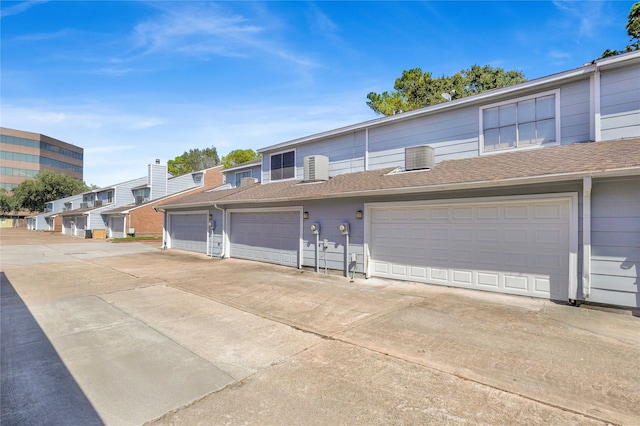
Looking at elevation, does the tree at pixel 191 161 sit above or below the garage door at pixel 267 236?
above

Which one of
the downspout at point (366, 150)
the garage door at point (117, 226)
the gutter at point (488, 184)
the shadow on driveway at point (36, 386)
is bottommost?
the shadow on driveway at point (36, 386)

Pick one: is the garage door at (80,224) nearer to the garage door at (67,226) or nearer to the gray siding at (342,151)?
the garage door at (67,226)

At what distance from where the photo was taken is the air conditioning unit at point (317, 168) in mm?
11695

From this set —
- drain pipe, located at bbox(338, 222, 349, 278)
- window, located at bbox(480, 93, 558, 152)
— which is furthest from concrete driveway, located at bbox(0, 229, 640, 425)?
window, located at bbox(480, 93, 558, 152)

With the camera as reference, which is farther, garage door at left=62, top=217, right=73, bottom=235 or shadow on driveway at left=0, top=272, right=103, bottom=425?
garage door at left=62, top=217, right=73, bottom=235

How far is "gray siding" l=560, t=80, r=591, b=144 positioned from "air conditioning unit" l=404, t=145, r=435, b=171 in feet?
10.3

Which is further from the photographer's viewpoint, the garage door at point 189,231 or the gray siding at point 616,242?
the garage door at point 189,231

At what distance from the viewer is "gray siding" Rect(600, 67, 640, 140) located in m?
6.79

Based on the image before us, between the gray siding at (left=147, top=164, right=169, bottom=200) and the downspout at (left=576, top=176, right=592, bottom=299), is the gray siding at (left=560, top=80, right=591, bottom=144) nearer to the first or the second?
the downspout at (left=576, top=176, right=592, bottom=299)

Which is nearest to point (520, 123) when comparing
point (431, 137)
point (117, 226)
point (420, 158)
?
point (431, 137)

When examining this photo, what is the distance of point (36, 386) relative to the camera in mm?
3270

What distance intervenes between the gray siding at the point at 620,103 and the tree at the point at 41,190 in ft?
215

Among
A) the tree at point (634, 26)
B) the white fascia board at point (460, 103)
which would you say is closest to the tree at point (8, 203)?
the white fascia board at point (460, 103)

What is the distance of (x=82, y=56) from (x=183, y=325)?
11.7 m
